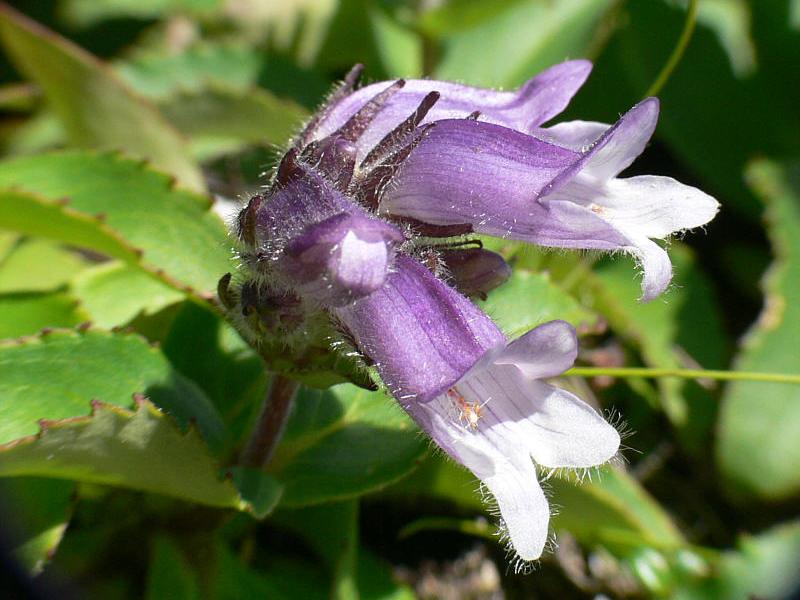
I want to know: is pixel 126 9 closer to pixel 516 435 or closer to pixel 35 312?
pixel 35 312

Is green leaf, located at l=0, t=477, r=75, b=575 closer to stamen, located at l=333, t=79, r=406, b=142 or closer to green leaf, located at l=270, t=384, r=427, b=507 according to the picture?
green leaf, located at l=270, t=384, r=427, b=507

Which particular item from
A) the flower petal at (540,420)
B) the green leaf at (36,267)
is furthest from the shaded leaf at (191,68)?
the flower petal at (540,420)

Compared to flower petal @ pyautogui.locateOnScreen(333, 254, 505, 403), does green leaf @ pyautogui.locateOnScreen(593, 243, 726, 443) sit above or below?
below

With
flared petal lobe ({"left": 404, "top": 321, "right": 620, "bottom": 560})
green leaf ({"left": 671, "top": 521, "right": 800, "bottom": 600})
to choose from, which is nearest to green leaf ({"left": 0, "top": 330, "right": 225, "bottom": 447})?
flared petal lobe ({"left": 404, "top": 321, "right": 620, "bottom": 560})

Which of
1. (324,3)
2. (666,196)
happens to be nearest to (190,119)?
(324,3)

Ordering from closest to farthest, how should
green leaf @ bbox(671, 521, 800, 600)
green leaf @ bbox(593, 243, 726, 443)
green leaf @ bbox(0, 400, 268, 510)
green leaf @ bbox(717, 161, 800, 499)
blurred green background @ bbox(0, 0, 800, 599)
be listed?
green leaf @ bbox(0, 400, 268, 510), blurred green background @ bbox(0, 0, 800, 599), green leaf @ bbox(671, 521, 800, 600), green leaf @ bbox(717, 161, 800, 499), green leaf @ bbox(593, 243, 726, 443)
